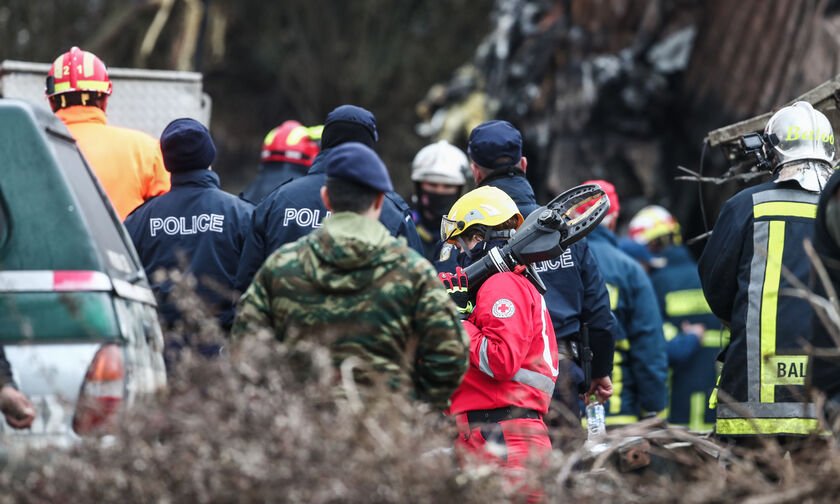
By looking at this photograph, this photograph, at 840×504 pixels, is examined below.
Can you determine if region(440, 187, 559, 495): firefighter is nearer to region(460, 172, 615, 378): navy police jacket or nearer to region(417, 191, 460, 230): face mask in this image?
region(460, 172, 615, 378): navy police jacket

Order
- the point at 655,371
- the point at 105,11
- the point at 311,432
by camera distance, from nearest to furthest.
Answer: the point at 311,432
the point at 655,371
the point at 105,11

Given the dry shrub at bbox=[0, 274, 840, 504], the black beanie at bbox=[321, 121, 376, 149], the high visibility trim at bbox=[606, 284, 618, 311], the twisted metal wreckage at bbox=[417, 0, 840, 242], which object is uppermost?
the twisted metal wreckage at bbox=[417, 0, 840, 242]

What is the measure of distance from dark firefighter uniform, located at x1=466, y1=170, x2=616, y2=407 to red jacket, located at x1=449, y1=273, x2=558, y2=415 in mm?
693

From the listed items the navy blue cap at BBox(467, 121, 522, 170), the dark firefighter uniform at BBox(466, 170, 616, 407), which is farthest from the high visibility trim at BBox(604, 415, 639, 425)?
the navy blue cap at BBox(467, 121, 522, 170)

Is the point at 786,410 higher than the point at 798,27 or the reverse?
the reverse

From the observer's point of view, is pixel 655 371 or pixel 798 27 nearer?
pixel 655 371

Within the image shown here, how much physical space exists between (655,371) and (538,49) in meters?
6.95

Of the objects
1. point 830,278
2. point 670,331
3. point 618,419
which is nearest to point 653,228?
point 670,331

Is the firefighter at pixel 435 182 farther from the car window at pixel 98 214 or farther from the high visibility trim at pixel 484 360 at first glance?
the car window at pixel 98 214

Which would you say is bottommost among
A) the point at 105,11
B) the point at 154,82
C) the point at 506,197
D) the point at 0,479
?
the point at 0,479

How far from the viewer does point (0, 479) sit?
3.84m

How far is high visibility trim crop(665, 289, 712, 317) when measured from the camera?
384 inches

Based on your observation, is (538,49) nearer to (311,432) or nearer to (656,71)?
(656,71)

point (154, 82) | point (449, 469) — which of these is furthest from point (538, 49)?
point (449, 469)
